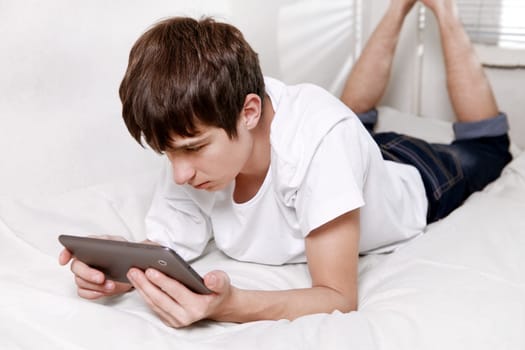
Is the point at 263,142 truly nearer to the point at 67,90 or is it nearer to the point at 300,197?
the point at 300,197

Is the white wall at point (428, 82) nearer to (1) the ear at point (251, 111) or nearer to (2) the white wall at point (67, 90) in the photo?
(2) the white wall at point (67, 90)

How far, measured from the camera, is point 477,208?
1243mm

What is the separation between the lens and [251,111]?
1.01 m

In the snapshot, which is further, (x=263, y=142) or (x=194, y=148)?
(x=263, y=142)

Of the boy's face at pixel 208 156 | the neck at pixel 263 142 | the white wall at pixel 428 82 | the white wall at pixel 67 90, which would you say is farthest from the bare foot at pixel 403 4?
the boy's face at pixel 208 156

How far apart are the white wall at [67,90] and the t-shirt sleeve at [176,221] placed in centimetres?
20

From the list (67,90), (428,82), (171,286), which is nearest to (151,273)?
(171,286)

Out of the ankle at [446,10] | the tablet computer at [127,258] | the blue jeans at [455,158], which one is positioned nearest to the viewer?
the tablet computer at [127,258]

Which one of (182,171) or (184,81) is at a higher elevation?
(184,81)

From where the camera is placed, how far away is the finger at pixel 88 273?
971mm

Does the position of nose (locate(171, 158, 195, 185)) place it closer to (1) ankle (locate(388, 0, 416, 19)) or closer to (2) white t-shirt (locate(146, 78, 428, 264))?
(2) white t-shirt (locate(146, 78, 428, 264))

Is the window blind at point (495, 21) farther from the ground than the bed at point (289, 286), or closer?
farther from the ground

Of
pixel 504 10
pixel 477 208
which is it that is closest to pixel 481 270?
pixel 477 208

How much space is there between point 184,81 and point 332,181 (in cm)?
29
